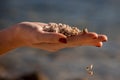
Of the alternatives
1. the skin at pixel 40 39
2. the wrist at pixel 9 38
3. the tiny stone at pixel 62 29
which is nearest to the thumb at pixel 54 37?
the skin at pixel 40 39

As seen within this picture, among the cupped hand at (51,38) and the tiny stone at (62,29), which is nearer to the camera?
the cupped hand at (51,38)

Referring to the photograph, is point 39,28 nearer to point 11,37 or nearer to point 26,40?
point 26,40

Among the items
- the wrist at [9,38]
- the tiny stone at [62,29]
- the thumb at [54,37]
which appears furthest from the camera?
the wrist at [9,38]

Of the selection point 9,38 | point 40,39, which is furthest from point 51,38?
point 9,38

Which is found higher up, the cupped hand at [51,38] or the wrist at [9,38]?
the cupped hand at [51,38]

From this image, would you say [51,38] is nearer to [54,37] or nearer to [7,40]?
[54,37]

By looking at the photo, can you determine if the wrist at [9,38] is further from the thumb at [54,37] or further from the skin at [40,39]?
the thumb at [54,37]

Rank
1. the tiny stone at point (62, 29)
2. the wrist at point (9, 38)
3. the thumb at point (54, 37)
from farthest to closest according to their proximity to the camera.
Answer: the wrist at point (9, 38)
the tiny stone at point (62, 29)
the thumb at point (54, 37)
